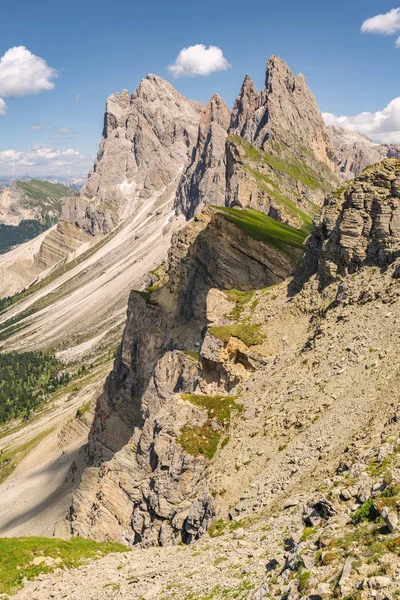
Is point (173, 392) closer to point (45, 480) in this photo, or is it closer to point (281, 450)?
point (281, 450)

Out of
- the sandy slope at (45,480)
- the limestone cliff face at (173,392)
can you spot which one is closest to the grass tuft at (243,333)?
the limestone cliff face at (173,392)

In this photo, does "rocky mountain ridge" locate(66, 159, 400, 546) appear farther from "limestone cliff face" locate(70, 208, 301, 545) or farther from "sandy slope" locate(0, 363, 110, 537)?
"sandy slope" locate(0, 363, 110, 537)

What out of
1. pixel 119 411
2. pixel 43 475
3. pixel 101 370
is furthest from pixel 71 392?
pixel 119 411

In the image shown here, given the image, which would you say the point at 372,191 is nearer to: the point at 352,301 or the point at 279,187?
the point at 352,301

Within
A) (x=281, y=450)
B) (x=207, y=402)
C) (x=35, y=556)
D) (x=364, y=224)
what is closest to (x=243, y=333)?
(x=207, y=402)

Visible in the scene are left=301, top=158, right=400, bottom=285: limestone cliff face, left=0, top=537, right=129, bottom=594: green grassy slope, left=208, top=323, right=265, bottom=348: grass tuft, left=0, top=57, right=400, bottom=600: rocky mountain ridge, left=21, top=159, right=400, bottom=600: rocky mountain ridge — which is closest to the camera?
left=21, top=159, right=400, bottom=600: rocky mountain ridge

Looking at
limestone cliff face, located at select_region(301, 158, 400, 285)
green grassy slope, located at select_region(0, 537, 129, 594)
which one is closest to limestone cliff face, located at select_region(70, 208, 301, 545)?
green grassy slope, located at select_region(0, 537, 129, 594)

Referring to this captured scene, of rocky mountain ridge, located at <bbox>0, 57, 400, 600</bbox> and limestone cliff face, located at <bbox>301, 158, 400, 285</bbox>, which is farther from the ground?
limestone cliff face, located at <bbox>301, 158, 400, 285</bbox>

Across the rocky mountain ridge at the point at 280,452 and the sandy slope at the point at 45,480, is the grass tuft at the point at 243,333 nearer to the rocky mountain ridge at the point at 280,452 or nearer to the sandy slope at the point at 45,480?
the rocky mountain ridge at the point at 280,452
